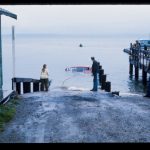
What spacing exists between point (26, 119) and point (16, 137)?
88.8 inches

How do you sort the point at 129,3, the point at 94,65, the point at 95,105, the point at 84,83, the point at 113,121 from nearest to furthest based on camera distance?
the point at 129,3 → the point at 113,121 → the point at 95,105 → the point at 94,65 → the point at 84,83

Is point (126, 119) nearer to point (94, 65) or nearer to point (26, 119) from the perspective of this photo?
point (26, 119)

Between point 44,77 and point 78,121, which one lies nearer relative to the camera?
point 78,121

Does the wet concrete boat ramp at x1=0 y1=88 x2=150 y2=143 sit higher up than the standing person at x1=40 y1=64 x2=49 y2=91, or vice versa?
the standing person at x1=40 y1=64 x2=49 y2=91

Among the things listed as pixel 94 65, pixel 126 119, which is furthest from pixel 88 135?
pixel 94 65

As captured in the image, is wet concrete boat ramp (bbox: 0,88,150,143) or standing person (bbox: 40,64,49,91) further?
standing person (bbox: 40,64,49,91)

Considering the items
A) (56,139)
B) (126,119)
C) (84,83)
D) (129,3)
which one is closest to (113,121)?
(126,119)

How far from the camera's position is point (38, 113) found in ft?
40.2

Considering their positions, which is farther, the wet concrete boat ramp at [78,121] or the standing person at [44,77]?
the standing person at [44,77]

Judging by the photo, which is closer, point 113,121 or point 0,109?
point 113,121

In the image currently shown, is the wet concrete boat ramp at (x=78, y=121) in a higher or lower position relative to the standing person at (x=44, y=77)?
lower

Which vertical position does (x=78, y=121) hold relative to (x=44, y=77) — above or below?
below

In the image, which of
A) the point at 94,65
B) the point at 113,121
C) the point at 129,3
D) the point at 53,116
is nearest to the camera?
the point at 129,3

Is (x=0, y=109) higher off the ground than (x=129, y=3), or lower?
lower
